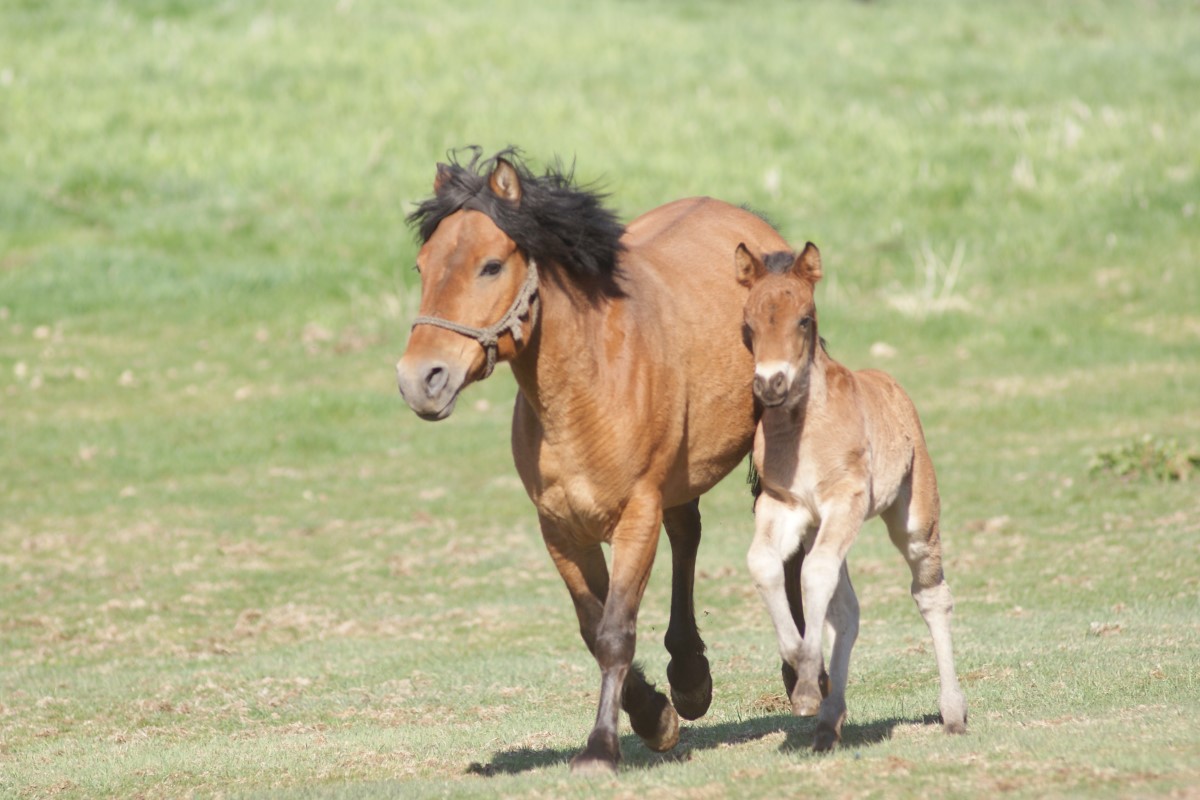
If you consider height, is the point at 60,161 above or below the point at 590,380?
above

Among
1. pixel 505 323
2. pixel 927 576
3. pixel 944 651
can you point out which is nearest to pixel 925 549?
pixel 927 576

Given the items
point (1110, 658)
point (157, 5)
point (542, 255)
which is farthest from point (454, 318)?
point (157, 5)

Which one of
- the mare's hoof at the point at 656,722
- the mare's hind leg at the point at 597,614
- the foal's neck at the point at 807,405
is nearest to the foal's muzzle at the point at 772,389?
the foal's neck at the point at 807,405

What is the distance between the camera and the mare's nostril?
233 inches

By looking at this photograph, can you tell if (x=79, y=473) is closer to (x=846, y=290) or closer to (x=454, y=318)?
(x=846, y=290)

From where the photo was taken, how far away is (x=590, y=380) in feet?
21.5

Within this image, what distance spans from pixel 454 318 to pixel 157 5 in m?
26.7

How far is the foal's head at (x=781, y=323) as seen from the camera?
6.33 meters

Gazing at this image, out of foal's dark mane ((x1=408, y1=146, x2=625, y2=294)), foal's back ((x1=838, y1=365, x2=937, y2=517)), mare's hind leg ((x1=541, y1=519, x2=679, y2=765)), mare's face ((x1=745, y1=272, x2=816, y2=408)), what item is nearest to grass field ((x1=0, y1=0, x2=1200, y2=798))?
mare's hind leg ((x1=541, y1=519, x2=679, y2=765))

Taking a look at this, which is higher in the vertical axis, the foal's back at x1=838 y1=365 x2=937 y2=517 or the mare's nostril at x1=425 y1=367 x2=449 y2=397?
the mare's nostril at x1=425 y1=367 x2=449 y2=397

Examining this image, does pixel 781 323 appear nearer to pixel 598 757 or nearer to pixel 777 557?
pixel 777 557

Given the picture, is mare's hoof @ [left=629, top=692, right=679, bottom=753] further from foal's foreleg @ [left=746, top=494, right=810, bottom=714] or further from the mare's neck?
the mare's neck

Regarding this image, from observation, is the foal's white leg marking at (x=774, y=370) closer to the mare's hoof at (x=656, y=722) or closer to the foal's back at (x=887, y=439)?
the foal's back at (x=887, y=439)

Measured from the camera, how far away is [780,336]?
642cm
